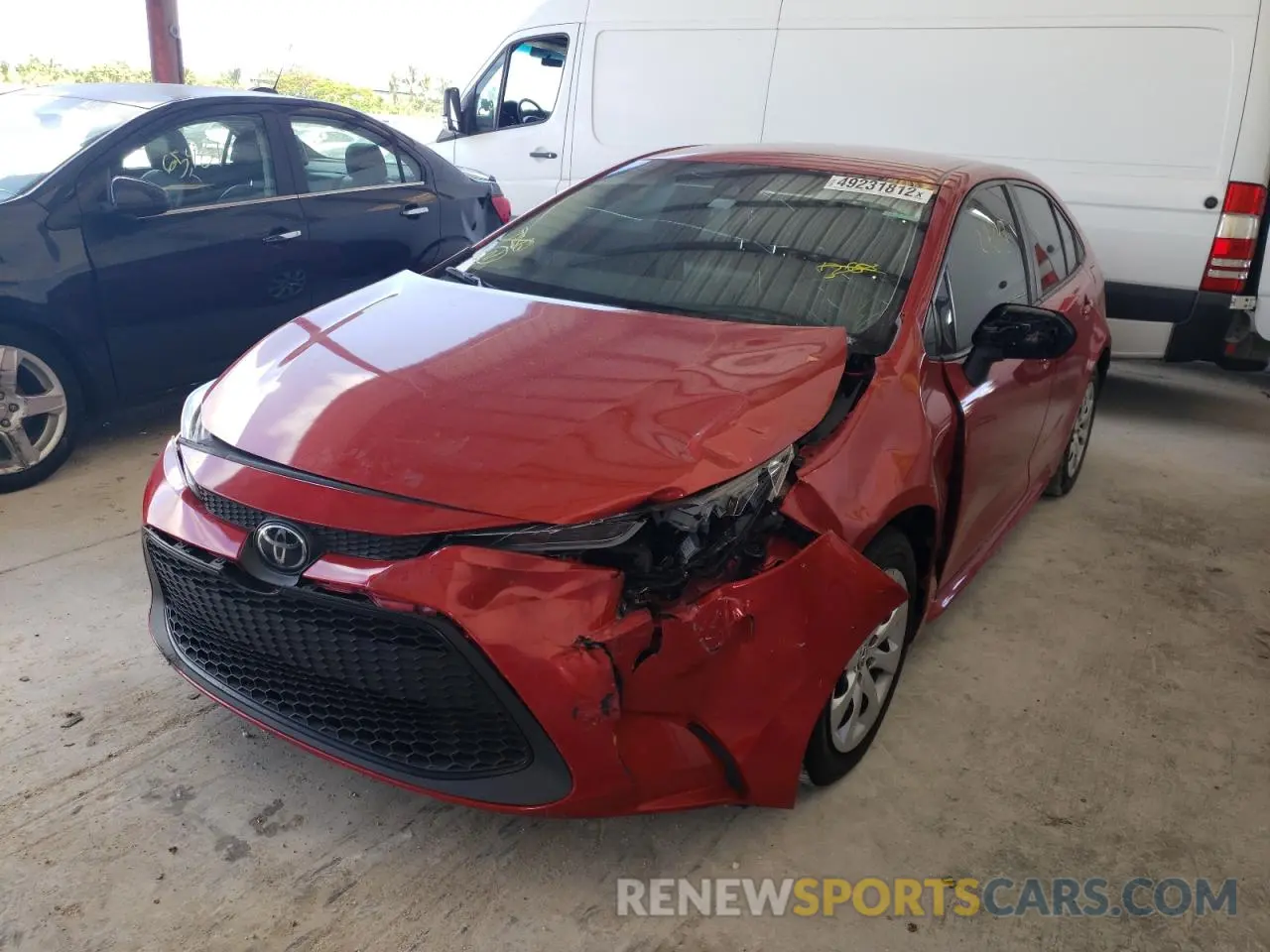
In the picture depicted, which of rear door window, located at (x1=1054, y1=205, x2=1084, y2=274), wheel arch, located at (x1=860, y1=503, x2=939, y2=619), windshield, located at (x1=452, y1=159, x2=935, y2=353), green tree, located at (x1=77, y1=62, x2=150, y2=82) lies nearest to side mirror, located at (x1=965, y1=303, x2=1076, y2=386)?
windshield, located at (x1=452, y1=159, x2=935, y2=353)

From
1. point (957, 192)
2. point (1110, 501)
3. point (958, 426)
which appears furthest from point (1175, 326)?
point (958, 426)

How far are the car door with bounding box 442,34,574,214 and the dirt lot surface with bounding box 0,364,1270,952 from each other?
4.21m

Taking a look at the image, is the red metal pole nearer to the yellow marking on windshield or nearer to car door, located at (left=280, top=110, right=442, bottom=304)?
car door, located at (left=280, top=110, right=442, bottom=304)

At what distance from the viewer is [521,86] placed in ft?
22.1

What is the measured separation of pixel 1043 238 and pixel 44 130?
3.82m

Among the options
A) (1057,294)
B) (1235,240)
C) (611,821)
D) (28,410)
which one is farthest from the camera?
(1235,240)

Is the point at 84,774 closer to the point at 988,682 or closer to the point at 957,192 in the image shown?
the point at 988,682

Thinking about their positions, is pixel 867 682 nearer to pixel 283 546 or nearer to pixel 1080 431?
pixel 283 546

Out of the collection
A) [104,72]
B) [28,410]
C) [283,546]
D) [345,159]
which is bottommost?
[28,410]

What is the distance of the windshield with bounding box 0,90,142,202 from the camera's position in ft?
12.0

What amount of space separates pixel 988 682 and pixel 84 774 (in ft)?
7.56

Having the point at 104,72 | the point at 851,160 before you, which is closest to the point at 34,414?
the point at 851,160

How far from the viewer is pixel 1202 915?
202 cm

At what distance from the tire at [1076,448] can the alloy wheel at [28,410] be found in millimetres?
3811
